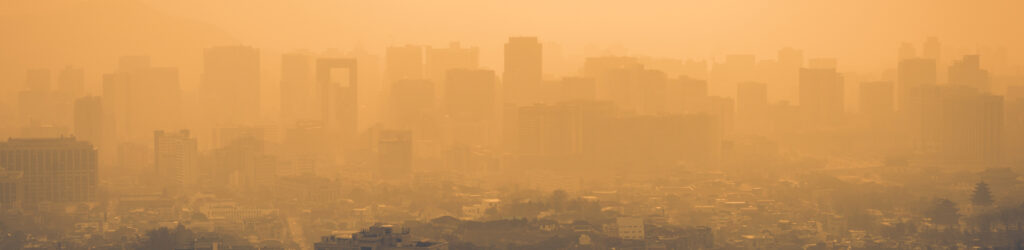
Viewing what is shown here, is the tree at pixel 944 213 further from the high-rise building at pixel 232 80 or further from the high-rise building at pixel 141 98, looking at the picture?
the high-rise building at pixel 232 80

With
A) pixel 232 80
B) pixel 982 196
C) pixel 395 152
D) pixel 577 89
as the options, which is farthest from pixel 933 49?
pixel 232 80

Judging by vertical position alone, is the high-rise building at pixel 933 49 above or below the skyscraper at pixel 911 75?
above

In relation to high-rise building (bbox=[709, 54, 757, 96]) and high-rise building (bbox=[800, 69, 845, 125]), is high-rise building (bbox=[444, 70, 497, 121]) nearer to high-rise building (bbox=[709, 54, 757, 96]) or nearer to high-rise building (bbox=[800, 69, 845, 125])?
high-rise building (bbox=[709, 54, 757, 96])

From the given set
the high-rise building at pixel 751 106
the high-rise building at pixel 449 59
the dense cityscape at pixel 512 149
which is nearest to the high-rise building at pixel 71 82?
the dense cityscape at pixel 512 149

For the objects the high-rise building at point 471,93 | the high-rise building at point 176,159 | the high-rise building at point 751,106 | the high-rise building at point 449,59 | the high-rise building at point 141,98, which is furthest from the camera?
the high-rise building at point 449,59

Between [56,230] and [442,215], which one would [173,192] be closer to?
[56,230]

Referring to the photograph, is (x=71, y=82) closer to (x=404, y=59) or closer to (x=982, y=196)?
(x=404, y=59)

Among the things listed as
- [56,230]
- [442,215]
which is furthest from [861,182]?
[56,230]
